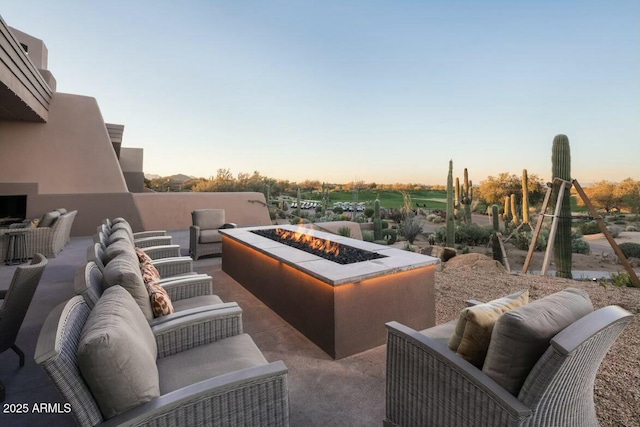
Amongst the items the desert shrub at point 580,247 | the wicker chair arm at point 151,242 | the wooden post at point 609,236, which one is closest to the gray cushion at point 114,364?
the wicker chair arm at point 151,242

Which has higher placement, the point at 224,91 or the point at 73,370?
the point at 224,91

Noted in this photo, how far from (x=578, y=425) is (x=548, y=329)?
0.62 m

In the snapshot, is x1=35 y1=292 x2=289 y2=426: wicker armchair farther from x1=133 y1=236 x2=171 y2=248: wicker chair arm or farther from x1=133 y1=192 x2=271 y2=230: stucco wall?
x1=133 y1=192 x2=271 y2=230: stucco wall

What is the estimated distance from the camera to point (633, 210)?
18.9m

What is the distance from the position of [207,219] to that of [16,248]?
321cm

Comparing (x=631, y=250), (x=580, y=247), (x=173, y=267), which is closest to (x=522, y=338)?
(x=173, y=267)

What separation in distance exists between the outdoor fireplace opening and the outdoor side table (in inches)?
163

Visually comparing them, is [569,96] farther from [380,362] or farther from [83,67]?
[83,67]

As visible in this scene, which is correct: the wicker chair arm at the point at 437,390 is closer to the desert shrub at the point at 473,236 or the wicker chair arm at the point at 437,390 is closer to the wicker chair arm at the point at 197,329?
the wicker chair arm at the point at 197,329

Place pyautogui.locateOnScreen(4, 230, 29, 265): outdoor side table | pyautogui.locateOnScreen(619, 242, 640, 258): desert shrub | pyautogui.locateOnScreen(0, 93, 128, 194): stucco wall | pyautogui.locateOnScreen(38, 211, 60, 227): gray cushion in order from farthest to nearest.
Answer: pyautogui.locateOnScreen(619, 242, 640, 258): desert shrub
pyautogui.locateOnScreen(0, 93, 128, 194): stucco wall
pyautogui.locateOnScreen(38, 211, 60, 227): gray cushion
pyautogui.locateOnScreen(4, 230, 29, 265): outdoor side table

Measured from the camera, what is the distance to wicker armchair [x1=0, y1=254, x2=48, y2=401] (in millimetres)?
2029

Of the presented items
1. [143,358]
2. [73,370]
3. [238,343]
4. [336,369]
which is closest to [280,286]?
[336,369]

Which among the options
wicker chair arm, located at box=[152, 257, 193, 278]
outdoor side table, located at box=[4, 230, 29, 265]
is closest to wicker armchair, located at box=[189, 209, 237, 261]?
wicker chair arm, located at box=[152, 257, 193, 278]

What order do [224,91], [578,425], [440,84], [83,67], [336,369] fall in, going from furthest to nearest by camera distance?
[224,91]
[440,84]
[83,67]
[336,369]
[578,425]
